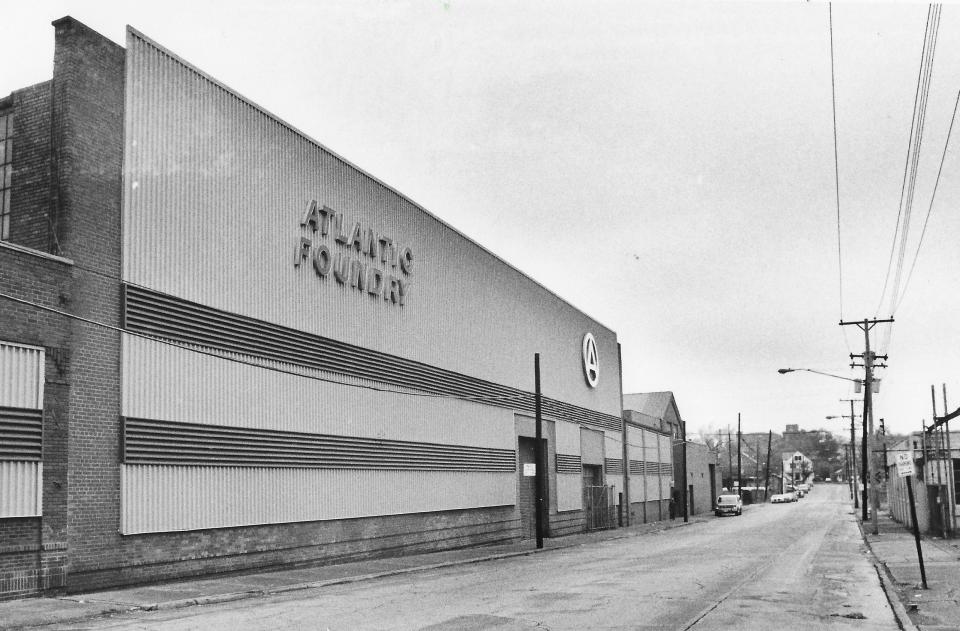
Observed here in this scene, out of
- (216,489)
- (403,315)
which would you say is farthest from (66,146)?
(403,315)

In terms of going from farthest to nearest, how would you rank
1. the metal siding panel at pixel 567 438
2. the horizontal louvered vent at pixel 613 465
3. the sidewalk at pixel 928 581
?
the horizontal louvered vent at pixel 613 465 < the metal siding panel at pixel 567 438 < the sidewalk at pixel 928 581

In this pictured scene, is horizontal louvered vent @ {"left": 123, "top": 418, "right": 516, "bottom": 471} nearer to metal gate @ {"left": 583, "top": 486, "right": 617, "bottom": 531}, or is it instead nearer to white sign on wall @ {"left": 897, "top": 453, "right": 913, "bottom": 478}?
white sign on wall @ {"left": 897, "top": 453, "right": 913, "bottom": 478}

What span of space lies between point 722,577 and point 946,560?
25.6ft

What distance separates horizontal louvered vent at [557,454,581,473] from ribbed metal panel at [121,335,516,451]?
1219 centimetres

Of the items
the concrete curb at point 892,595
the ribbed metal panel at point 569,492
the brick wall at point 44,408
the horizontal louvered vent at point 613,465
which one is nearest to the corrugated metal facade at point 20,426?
the brick wall at point 44,408

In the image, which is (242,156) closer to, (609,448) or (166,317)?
(166,317)

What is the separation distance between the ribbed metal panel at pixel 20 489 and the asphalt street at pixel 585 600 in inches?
116

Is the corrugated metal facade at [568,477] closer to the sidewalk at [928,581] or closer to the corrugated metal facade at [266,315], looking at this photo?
the corrugated metal facade at [266,315]

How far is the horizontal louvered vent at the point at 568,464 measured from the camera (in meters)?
44.0

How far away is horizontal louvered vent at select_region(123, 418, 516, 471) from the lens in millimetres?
18609

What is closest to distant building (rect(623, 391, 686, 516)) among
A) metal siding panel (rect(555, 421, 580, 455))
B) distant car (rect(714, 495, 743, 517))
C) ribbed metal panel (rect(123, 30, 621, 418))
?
distant car (rect(714, 495, 743, 517))

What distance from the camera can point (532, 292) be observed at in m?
42.9

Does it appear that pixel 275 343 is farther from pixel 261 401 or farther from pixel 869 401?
pixel 869 401

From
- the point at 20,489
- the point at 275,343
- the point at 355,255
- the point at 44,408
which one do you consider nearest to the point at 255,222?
the point at 275,343
